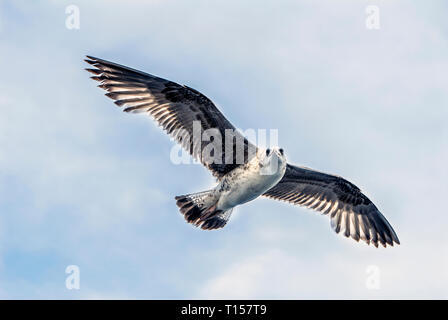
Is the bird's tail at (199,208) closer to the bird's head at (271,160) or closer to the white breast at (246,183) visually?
the white breast at (246,183)

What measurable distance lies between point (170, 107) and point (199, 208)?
207 centimetres

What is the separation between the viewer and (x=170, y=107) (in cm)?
1198

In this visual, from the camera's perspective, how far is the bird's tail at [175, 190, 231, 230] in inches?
489

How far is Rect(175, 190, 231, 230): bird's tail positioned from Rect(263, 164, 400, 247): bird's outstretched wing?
2124 millimetres

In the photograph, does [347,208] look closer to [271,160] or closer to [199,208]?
[271,160]

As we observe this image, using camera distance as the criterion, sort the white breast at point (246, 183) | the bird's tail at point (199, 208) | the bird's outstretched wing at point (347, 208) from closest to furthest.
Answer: the white breast at point (246, 183) → the bird's tail at point (199, 208) → the bird's outstretched wing at point (347, 208)

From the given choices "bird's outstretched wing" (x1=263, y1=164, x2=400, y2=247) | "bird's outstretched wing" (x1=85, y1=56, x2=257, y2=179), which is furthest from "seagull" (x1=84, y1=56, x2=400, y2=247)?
"bird's outstretched wing" (x1=263, y1=164, x2=400, y2=247)

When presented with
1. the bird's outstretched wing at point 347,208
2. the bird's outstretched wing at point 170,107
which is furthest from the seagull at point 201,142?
the bird's outstretched wing at point 347,208

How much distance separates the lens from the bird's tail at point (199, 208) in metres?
12.4

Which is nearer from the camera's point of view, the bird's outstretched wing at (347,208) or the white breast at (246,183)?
the white breast at (246,183)

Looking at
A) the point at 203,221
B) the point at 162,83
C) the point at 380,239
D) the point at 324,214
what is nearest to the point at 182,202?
the point at 203,221

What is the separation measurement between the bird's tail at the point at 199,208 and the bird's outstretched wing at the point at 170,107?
88 cm

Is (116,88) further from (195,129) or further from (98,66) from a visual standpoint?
(195,129)

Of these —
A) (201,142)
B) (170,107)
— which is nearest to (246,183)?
(201,142)
